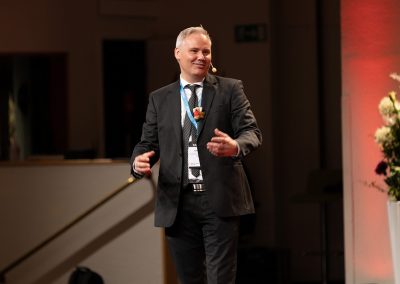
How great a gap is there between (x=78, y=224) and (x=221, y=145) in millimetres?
2837

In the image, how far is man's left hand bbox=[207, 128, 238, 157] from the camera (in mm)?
3502

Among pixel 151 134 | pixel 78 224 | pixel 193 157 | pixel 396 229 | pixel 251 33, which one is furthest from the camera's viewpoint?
pixel 251 33

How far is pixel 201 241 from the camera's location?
155 inches

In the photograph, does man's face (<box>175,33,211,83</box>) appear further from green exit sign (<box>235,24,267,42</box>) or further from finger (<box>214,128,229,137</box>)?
green exit sign (<box>235,24,267,42</box>)

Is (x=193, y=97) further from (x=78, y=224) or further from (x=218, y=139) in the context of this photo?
(x=78, y=224)

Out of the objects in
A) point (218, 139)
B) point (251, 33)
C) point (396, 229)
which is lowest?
point (396, 229)

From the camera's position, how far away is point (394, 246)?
4.44 meters

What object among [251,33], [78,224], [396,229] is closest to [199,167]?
[396,229]

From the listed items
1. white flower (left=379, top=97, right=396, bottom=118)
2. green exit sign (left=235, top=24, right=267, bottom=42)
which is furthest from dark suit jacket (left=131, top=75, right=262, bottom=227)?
green exit sign (left=235, top=24, right=267, bottom=42)

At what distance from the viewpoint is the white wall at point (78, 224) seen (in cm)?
602

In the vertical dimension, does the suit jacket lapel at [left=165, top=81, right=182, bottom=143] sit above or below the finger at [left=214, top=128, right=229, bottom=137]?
above

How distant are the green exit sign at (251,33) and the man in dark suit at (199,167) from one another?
4.83m

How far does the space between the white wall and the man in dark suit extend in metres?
2.10

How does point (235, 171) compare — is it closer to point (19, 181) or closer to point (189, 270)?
point (189, 270)
